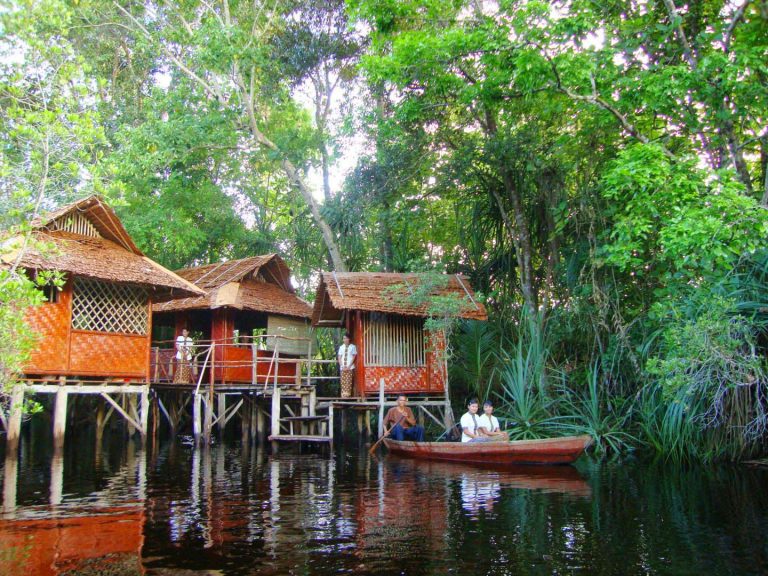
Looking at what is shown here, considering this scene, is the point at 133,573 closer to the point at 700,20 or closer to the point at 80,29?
the point at 700,20

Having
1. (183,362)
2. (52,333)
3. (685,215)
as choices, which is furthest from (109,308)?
(685,215)

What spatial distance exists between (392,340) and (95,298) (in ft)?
20.1

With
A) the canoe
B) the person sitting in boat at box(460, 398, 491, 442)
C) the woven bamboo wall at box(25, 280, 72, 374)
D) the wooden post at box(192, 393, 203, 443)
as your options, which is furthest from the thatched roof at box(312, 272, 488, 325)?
the woven bamboo wall at box(25, 280, 72, 374)

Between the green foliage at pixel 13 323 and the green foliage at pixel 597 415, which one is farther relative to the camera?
the green foliage at pixel 597 415

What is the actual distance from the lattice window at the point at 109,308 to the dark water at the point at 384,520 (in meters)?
3.17

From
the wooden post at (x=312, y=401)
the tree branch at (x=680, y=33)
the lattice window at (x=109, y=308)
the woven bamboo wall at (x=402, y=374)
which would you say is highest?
the tree branch at (x=680, y=33)

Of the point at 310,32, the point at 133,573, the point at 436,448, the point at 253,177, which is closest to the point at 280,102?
the point at 310,32

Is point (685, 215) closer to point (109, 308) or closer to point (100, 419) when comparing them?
point (109, 308)

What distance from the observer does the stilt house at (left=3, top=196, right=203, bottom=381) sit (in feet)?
41.4

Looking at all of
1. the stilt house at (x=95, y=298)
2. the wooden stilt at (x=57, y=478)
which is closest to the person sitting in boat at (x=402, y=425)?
the stilt house at (x=95, y=298)

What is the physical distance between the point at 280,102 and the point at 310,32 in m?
2.13

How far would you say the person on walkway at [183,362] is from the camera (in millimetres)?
16728

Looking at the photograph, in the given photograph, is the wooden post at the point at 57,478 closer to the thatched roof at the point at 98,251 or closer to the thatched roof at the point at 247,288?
the thatched roof at the point at 98,251

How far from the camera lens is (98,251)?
1373cm
